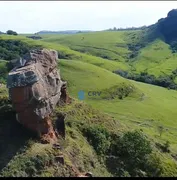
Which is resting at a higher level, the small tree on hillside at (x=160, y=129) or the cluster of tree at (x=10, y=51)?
the cluster of tree at (x=10, y=51)

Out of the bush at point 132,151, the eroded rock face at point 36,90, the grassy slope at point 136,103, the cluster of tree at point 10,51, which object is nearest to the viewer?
the eroded rock face at point 36,90

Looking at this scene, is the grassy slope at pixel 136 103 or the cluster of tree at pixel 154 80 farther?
the cluster of tree at pixel 154 80

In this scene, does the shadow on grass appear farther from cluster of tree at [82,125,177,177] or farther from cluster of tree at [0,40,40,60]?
cluster of tree at [0,40,40,60]

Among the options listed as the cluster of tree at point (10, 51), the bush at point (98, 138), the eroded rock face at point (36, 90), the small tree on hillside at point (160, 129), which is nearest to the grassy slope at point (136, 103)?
the small tree on hillside at point (160, 129)

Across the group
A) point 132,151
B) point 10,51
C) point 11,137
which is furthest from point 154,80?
point 11,137

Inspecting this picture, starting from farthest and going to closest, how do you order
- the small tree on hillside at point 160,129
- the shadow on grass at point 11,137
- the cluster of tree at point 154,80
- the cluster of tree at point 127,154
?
the cluster of tree at point 154,80 → the small tree on hillside at point 160,129 → the cluster of tree at point 127,154 → the shadow on grass at point 11,137

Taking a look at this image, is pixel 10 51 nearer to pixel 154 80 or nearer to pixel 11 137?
pixel 154 80

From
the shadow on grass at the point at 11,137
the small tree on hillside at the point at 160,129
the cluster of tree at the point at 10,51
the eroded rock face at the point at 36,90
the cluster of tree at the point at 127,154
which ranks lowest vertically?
the small tree on hillside at the point at 160,129

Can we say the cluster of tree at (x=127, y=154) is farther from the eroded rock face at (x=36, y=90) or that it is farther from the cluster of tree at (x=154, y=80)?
the cluster of tree at (x=154, y=80)

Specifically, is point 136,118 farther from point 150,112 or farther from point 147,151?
point 147,151
